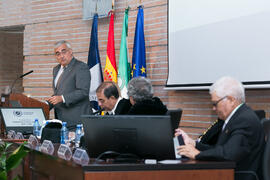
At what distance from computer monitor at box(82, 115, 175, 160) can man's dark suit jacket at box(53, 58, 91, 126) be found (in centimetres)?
249

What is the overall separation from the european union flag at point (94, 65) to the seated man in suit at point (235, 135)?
3.59 m

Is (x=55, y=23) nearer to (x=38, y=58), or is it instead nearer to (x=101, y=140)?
(x=38, y=58)

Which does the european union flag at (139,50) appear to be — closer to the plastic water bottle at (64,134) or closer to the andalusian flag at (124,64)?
the andalusian flag at (124,64)

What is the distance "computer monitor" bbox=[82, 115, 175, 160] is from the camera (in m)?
2.28

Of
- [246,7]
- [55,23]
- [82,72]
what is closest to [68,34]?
[55,23]

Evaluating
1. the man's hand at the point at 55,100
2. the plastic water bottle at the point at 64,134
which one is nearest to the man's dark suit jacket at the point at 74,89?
the man's hand at the point at 55,100

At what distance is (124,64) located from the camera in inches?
237

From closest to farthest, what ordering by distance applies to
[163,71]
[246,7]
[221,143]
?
[221,143] < [246,7] < [163,71]

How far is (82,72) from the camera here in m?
4.94

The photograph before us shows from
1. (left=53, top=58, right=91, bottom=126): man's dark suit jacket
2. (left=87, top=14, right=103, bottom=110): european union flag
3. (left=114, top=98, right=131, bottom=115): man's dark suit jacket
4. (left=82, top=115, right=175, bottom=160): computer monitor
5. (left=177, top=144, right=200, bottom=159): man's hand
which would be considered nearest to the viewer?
(left=82, top=115, right=175, bottom=160): computer monitor

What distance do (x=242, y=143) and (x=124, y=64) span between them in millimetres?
3761

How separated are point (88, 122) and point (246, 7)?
2.74 meters

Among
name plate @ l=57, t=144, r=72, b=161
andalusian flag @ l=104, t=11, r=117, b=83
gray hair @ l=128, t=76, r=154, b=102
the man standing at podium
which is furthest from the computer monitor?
andalusian flag @ l=104, t=11, r=117, b=83

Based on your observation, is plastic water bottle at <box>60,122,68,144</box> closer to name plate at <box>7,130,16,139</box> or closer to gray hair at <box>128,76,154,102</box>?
gray hair at <box>128,76,154,102</box>
